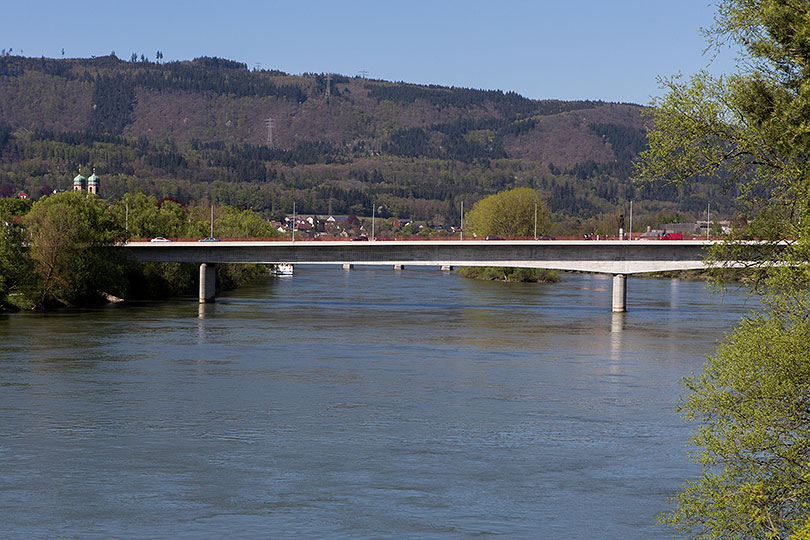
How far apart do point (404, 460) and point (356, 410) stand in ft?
24.4

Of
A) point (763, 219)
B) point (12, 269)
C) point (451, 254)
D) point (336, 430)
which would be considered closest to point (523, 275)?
point (451, 254)

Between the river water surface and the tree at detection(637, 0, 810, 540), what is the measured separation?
5800mm

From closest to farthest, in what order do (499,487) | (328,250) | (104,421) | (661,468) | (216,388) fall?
(499,487) < (661,468) < (104,421) < (216,388) < (328,250)

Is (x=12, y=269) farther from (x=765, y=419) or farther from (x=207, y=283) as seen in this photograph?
(x=765, y=419)

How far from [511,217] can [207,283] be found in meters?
67.0

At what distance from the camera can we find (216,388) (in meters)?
Result: 38.5

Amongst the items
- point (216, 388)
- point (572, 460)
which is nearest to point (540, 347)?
point (216, 388)

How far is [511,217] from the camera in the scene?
14325 centimetres

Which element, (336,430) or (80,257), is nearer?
(336,430)

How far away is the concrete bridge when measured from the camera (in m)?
81.7

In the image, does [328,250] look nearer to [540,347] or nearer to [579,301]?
[579,301]

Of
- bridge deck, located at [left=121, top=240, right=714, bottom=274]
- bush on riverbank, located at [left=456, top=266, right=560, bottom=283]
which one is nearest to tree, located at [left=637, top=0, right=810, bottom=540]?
bridge deck, located at [left=121, top=240, right=714, bottom=274]

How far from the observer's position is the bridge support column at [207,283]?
83.6 meters

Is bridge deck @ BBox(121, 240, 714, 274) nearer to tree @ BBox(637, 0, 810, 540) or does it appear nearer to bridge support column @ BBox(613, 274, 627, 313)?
bridge support column @ BBox(613, 274, 627, 313)
